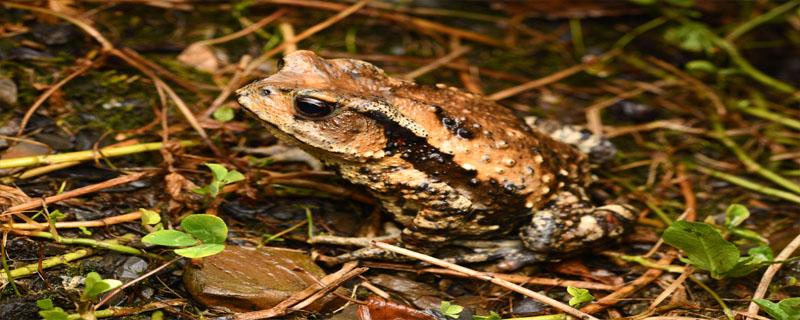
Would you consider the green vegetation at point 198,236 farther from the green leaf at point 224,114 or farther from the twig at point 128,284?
the green leaf at point 224,114

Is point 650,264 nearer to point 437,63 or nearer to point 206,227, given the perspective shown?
point 437,63

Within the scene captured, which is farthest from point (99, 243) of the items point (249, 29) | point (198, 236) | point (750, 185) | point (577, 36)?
point (577, 36)

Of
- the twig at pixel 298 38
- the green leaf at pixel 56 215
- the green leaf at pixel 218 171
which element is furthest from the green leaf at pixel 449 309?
the twig at pixel 298 38

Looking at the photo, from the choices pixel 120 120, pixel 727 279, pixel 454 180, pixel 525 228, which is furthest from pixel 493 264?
pixel 120 120

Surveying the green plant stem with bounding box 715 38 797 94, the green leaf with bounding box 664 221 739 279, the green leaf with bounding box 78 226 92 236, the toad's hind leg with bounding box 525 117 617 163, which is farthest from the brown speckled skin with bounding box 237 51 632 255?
the green plant stem with bounding box 715 38 797 94

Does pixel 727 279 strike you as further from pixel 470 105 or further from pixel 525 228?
pixel 470 105
